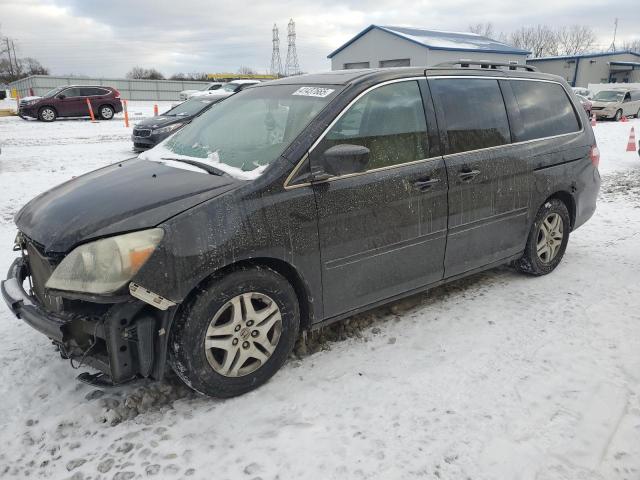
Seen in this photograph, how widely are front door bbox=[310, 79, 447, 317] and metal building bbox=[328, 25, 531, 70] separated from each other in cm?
3051

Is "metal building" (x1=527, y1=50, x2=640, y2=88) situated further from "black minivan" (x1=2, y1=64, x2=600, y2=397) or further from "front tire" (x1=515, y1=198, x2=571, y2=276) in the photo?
"black minivan" (x1=2, y1=64, x2=600, y2=397)

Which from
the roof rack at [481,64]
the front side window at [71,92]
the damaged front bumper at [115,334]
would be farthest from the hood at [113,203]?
the front side window at [71,92]

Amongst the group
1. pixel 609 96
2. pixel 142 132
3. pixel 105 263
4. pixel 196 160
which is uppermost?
pixel 609 96

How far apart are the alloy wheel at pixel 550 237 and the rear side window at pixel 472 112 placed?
985 mm

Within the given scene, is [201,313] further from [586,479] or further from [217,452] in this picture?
[586,479]

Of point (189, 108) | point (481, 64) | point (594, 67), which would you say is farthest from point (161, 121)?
point (594, 67)

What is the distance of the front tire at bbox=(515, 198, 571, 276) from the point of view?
4.61 metres

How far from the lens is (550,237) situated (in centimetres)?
479

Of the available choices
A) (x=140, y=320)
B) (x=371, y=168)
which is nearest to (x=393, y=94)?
(x=371, y=168)

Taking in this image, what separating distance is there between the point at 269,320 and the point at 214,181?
2.85ft

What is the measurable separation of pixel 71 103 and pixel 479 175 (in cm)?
2192

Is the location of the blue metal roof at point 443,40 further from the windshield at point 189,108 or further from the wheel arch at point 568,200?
the wheel arch at point 568,200

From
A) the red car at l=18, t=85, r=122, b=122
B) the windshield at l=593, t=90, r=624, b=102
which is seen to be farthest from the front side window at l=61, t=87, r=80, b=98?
the windshield at l=593, t=90, r=624, b=102

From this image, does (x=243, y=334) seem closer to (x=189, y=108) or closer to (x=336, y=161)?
(x=336, y=161)
